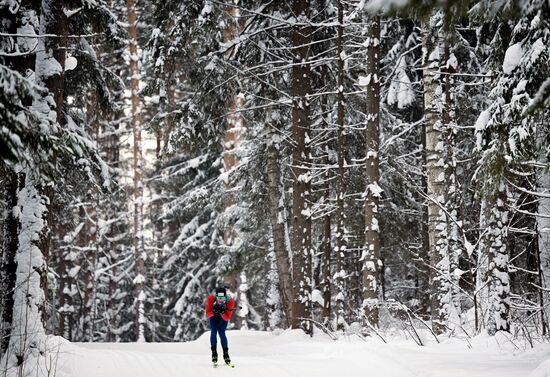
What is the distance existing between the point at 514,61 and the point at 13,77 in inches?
222

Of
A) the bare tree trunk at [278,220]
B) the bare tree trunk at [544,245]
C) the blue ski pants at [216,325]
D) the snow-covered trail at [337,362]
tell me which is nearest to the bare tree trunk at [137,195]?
the bare tree trunk at [278,220]

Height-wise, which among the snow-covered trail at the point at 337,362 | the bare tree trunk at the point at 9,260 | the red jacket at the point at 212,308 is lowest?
the snow-covered trail at the point at 337,362

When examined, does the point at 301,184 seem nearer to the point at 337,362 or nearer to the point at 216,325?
the point at 216,325

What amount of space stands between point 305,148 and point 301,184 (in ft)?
3.34

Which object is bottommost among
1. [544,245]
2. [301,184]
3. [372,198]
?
[544,245]

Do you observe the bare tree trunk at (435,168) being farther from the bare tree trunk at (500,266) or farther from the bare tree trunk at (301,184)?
the bare tree trunk at (301,184)

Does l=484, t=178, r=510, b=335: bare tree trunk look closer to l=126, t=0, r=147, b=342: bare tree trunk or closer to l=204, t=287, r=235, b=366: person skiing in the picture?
l=204, t=287, r=235, b=366: person skiing

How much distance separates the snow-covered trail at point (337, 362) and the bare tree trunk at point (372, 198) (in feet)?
4.24

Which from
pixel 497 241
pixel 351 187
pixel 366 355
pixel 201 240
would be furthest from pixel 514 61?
pixel 201 240

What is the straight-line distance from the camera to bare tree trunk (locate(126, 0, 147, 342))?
68.3 ft

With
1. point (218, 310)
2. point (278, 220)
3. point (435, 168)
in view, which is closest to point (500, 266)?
point (435, 168)

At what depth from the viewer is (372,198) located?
11.3 meters

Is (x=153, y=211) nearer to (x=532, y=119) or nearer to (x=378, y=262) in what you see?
(x=378, y=262)

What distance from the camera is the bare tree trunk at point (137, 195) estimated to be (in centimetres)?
2081
